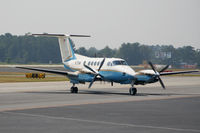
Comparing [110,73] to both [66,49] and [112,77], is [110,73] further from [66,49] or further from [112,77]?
[66,49]

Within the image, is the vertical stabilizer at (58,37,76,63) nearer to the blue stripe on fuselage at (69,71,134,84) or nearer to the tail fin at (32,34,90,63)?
the tail fin at (32,34,90,63)

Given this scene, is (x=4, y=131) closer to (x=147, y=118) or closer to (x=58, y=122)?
(x=58, y=122)

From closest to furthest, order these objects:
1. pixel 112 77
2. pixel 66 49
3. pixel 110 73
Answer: pixel 112 77 < pixel 110 73 < pixel 66 49

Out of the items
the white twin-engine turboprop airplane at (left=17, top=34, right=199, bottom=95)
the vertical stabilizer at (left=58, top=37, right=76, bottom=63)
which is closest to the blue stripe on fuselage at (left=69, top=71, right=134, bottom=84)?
the white twin-engine turboprop airplane at (left=17, top=34, right=199, bottom=95)

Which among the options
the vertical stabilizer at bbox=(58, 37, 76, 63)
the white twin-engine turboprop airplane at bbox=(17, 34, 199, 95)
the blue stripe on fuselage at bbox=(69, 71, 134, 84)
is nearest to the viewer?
the white twin-engine turboprop airplane at bbox=(17, 34, 199, 95)

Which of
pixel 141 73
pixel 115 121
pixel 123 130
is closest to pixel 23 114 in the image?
pixel 115 121

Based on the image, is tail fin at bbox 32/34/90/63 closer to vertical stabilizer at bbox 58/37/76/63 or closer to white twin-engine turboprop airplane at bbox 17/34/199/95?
vertical stabilizer at bbox 58/37/76/63

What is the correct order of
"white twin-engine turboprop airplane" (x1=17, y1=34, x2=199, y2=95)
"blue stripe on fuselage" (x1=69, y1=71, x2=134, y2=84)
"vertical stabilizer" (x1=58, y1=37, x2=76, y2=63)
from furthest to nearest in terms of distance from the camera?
"vertical stabilizer" (x1=58, y1=37, x2=76, y2=63)
"blue stripe on fuselage" (x1=69, y1=71, x2=134, y2=84)
"white twin-engine turboprop airplane" (x1=17, y1=34, x2=199, y2=95)

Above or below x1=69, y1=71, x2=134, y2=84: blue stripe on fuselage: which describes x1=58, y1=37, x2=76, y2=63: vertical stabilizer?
above

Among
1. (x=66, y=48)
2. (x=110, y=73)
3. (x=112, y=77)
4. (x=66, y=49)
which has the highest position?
(x=66, y=48)

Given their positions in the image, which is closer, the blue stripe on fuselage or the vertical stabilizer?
the blue stripe on fuselage

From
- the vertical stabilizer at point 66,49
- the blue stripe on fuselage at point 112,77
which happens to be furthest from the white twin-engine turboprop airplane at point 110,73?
the vertical stabilizer at point 66,49

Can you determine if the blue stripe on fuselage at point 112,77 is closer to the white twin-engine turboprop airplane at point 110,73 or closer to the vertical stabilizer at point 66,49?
the white twin-engine turboprop airplane at point 110,73

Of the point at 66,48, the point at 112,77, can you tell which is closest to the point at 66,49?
the point at 66,48
